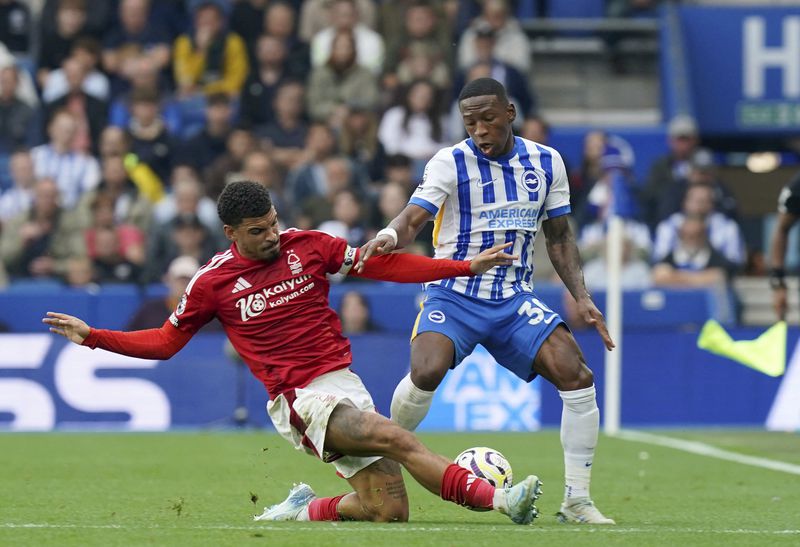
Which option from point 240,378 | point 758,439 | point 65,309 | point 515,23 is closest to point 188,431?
point 240,378

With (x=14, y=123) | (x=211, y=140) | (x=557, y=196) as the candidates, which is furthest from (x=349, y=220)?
(x=557, y=196)

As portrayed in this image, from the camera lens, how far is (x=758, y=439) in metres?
14.2

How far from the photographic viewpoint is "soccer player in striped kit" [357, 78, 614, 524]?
7961mm

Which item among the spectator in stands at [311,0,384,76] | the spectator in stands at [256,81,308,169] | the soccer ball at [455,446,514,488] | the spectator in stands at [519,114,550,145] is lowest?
the soccer ball at [455,446,514,488]

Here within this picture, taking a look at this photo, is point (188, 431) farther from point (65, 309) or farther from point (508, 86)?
point (508, 86)

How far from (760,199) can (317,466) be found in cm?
1157

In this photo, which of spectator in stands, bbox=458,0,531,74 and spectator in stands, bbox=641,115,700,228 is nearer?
spectator in stands, bbox=641,115,700,228

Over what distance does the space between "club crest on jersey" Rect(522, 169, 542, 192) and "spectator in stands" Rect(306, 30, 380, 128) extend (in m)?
10.8

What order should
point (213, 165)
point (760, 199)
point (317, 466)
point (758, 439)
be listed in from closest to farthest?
point (317, 466), point (758, 439), point (213, 165), point (760, 199)

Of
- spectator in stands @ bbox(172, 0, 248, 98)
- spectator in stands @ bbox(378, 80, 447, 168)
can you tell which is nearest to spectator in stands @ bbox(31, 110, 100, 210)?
spectator in stands @ bbox(172, 0, 248, 98)

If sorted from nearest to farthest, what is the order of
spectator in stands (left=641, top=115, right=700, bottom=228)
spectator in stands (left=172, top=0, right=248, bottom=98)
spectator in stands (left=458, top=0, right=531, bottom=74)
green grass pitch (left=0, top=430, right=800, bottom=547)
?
green grass pitch (left=0, top=430, right=800, bottom=547) < spectator in stands (left=641, top=115, right=700, bottom=228) < spectator in stands (left=172, top=0, right=248, bottom=98) < spectator in stands (left=458, top=0, right=531, bottom=74)

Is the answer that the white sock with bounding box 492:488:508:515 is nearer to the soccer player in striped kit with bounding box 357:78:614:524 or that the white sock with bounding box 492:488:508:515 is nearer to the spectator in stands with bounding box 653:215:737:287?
the soccer player in striped kit with bounding box 357:78:614:524

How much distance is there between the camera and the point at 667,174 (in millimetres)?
17875

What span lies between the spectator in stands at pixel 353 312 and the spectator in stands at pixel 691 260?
3.28m
